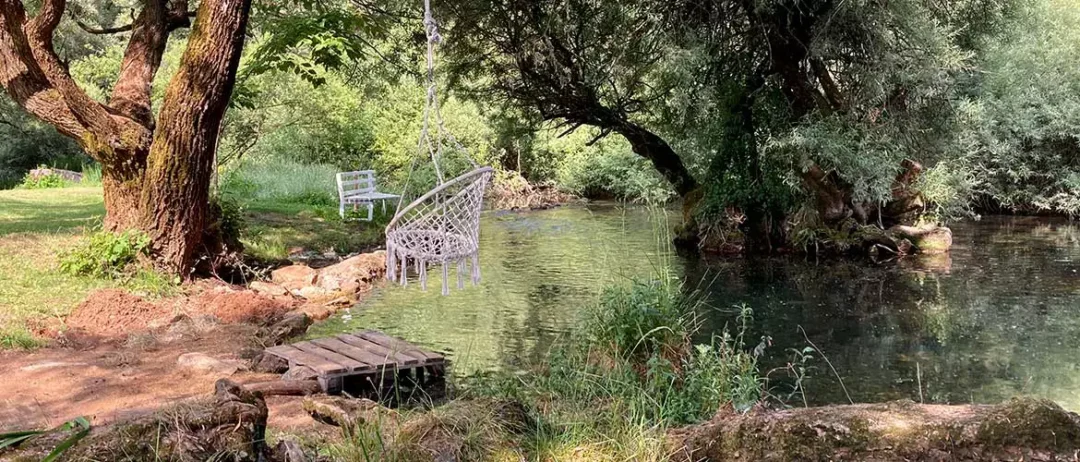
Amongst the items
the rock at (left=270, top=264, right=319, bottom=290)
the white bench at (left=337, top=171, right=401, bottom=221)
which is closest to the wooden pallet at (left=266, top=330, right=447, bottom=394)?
the rock at (left=270, top=264, right=319, bottom=290)

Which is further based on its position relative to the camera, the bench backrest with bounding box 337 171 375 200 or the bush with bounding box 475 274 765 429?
the bench backrest with bounding box 337 171 375 200

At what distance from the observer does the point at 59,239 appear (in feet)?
26.8

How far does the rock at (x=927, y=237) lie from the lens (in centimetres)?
1220

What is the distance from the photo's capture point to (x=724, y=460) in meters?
2.99

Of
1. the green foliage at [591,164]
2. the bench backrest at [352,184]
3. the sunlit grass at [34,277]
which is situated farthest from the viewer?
the green foliage at [591,164]

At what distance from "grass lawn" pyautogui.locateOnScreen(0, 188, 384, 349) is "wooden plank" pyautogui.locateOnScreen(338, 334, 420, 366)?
200 cm

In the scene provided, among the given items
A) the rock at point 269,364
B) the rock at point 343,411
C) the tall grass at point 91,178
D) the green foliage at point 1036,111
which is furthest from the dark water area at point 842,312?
the tall grass at point 91,178

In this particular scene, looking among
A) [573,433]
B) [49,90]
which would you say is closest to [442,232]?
[573,433]

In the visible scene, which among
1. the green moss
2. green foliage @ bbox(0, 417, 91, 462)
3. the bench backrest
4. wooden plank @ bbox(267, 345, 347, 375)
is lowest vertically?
wooden plank @ bbox(267, 345, 347, 375)

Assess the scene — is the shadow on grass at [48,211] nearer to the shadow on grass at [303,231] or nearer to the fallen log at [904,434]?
the shadow on grass at [303,231]

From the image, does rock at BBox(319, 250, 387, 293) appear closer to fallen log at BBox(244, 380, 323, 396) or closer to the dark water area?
the dark water area

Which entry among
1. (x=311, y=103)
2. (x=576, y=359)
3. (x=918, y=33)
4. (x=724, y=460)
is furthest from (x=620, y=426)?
(x=311, y=103)

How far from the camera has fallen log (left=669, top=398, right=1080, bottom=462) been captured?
2695mm

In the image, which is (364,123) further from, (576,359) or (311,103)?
(576,359)
